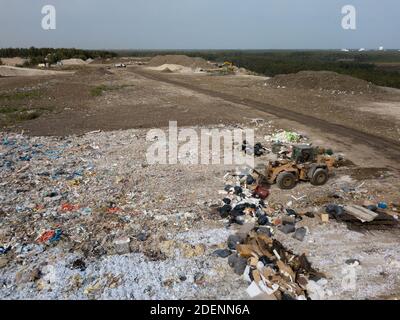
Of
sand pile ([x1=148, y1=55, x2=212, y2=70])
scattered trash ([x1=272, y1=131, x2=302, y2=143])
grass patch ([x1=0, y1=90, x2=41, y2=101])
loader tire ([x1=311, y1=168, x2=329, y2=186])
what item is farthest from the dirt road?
sand pile ([x1=148, y1=55, x2=212, y2=70])

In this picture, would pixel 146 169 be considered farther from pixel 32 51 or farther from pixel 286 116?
pixel 32 51

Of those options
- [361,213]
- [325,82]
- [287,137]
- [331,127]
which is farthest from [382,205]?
[325,82]

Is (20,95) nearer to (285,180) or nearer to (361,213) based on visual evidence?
(285,180)

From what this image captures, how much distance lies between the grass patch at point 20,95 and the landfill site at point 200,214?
23.6 ft

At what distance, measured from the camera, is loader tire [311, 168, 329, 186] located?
28.0 ft

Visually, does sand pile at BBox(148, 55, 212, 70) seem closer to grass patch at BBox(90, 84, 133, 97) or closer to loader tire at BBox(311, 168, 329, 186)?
grass patch at BBox(90, 84, 133, 97)

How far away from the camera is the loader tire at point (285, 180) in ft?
27.3

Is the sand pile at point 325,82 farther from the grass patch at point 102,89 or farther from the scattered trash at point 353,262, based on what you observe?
the scattered trash at point 353,262

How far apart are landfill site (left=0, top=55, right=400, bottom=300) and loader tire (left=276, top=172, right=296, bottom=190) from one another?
0.09 ft

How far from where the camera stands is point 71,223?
7.00 meters

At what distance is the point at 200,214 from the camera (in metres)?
7.38

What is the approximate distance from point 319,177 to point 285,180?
2.86 feet

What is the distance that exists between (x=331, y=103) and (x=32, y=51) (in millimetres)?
61670
